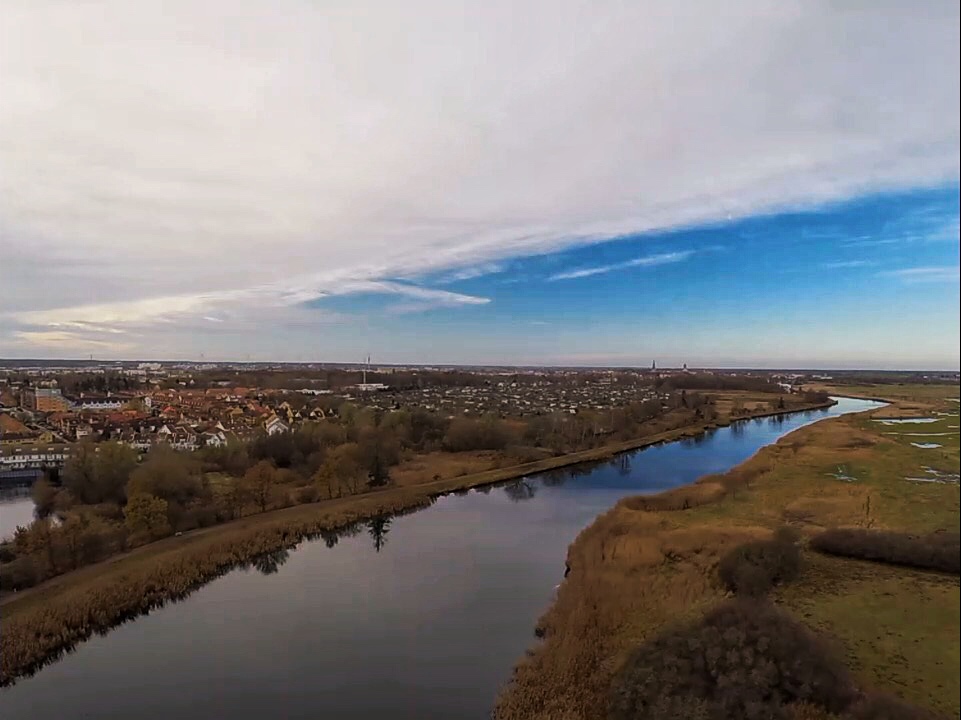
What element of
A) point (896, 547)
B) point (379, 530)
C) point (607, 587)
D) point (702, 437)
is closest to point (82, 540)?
point (379, 530)

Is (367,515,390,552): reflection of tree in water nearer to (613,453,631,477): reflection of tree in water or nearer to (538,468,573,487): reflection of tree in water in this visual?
(538,468,573,487): reflection of tree in water

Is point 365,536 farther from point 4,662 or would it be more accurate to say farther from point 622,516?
point 622,516

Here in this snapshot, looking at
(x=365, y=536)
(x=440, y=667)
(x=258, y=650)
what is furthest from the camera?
(x=365, y=536)

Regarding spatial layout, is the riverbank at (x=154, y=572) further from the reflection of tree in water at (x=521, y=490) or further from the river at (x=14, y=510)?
the river at (x=14, y=510)

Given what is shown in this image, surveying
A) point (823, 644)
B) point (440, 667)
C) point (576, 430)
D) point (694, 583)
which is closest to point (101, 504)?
point (440, 667)

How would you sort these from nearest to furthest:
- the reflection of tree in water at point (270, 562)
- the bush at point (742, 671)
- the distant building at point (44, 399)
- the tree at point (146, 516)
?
the bush at point (742, 671) < the distant building at point (44, 399) < the reflection of tree in water at point (270, 562) < the tree at point (146, 516)

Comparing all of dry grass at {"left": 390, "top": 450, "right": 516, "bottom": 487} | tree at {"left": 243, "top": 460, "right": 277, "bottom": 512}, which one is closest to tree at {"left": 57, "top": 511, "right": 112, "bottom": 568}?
tree at {"left": 243, "top": 460, "right": 277, "bottom": 512}

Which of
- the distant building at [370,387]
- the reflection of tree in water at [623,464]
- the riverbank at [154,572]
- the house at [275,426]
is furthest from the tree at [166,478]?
the distant building at [370,387]
